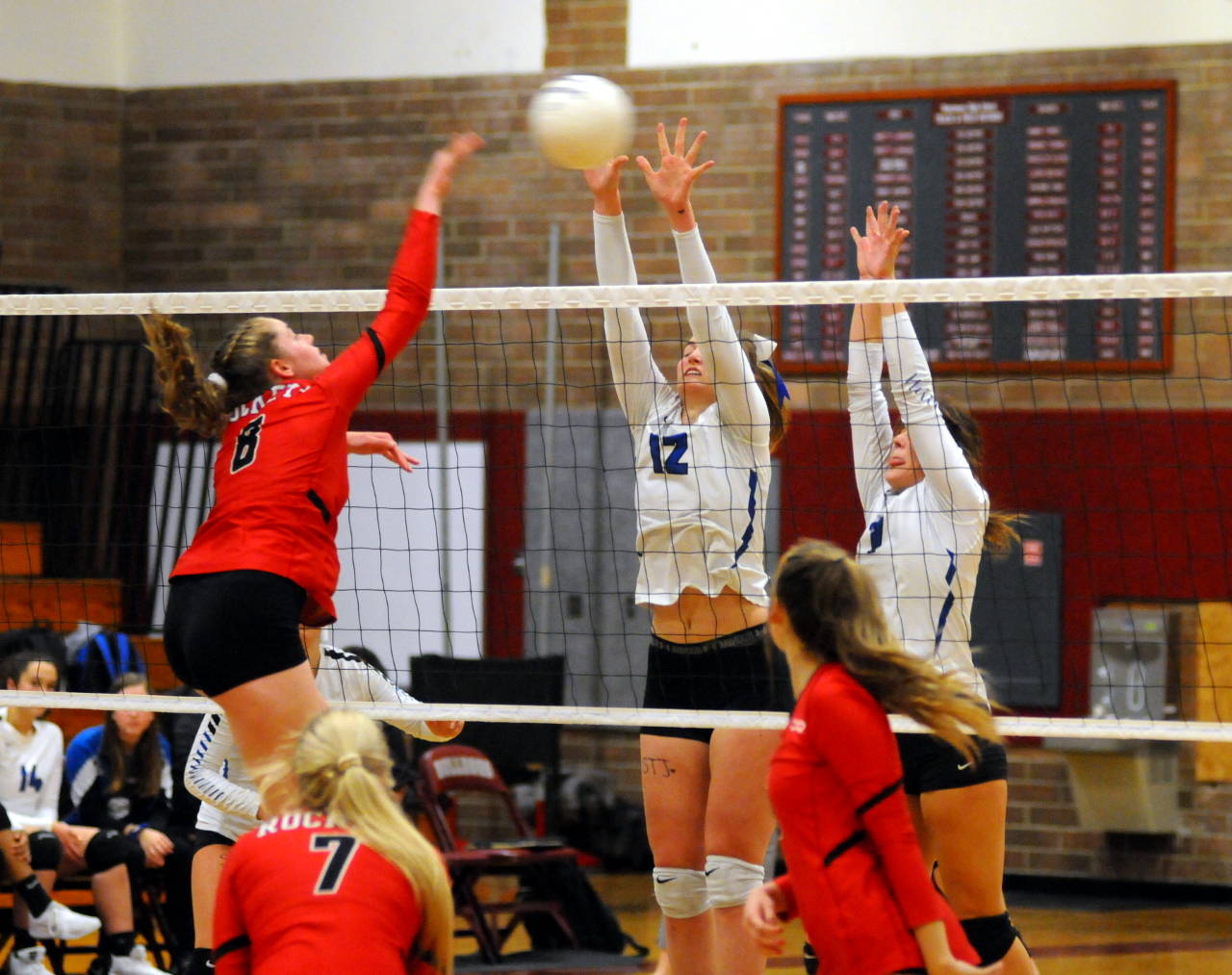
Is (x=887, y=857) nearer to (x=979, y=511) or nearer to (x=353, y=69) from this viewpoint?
(x=979, y=511)

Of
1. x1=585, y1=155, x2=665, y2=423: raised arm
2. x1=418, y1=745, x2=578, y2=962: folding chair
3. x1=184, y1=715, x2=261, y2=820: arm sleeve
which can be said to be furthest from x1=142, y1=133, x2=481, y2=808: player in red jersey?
x1=418, y1=745, x2=578, y2=962: folding chair

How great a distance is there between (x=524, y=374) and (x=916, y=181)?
2.33 m

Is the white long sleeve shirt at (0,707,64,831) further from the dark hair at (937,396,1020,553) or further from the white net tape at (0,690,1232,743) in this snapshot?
the dark hair at (937,396,1020,553)

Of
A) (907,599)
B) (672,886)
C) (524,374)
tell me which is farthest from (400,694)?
(524,374)

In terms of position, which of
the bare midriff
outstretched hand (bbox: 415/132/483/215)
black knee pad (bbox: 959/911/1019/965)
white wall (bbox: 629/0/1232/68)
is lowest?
black knee pad (bbox: 959/911/1019/965)

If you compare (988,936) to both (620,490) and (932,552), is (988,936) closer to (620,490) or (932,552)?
(932,552)

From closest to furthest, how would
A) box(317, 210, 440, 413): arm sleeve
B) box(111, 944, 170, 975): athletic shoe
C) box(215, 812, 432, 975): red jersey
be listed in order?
box(215, 812, 432, 975): red jersey
box(317, 210, 440, 413): arm sleeve
box(111, 944, 170, 975): athletic shoe

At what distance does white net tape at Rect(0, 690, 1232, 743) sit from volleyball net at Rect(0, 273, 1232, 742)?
2.67 m

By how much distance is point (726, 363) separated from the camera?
412 centimetres

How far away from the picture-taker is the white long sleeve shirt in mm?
6691

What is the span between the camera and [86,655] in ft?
23.6

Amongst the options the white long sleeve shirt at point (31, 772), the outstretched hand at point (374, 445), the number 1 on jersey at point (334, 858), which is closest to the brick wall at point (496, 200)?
the white long sleeve shirt at point (31, 772)

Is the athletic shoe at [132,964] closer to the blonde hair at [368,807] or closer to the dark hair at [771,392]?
the dark hair at [771,392]

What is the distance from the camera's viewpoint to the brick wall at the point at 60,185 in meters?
9.37
